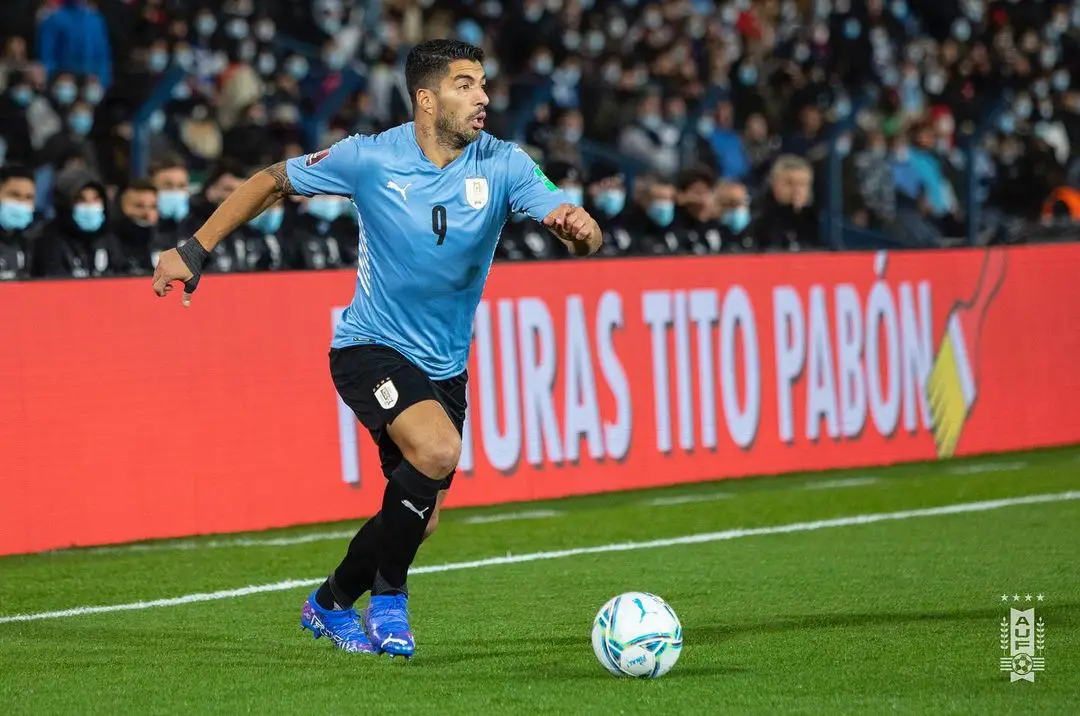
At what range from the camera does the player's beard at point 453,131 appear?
6.53m

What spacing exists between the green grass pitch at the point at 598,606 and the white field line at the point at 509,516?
0.08ft

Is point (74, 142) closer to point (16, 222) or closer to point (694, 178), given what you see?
point (16, 222)

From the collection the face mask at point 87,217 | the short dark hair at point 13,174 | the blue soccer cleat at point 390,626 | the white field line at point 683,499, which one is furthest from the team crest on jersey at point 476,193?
the short dark hair at point 13,174

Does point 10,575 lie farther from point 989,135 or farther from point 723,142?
point 989,135

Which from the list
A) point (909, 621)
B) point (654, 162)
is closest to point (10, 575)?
point (909, 621)

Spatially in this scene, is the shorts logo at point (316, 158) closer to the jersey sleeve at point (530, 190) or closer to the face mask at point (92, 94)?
the jersey sleeve at point (530, 190)

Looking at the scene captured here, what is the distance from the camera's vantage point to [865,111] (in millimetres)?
23047

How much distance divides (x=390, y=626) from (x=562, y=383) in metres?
5.45

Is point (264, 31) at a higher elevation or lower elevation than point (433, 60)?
higher

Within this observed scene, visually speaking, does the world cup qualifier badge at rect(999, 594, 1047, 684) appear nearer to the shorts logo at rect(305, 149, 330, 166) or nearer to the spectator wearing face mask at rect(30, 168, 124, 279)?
the shorts logo at rect(305, 149, 330, 166)

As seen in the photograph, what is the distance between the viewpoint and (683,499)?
38.7 feet

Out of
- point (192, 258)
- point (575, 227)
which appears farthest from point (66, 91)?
point (575, 227)

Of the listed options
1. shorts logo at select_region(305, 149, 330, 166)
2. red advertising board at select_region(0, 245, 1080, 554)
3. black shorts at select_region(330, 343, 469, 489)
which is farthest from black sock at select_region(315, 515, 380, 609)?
red advertising board at select_region(0, 245, 1080, 554)

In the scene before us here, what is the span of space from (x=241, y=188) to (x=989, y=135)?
1680cm
